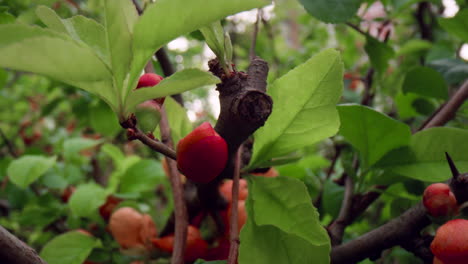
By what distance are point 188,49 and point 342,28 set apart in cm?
71

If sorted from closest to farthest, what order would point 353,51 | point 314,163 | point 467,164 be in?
point 467,164 < point 314,163 < point 353,51

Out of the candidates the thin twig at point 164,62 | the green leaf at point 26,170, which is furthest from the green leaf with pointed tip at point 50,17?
the green leaf at point 26,170

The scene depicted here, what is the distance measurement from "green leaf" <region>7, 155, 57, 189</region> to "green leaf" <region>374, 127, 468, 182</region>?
601 millimetres

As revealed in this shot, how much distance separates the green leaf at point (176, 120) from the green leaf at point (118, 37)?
18cm

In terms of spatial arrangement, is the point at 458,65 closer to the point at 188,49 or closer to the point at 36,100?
the point at 188,49

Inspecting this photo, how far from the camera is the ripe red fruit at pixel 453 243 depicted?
367mm

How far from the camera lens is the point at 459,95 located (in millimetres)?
625

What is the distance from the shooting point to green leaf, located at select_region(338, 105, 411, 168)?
1.61 ft

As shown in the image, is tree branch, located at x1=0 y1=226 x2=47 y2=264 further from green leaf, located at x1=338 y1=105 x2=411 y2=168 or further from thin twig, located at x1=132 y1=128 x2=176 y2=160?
green leaf, located at x1=338 y1=105 x2=411 y2=168

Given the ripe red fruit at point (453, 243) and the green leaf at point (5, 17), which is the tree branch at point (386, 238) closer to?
the ripe red fruit at point (453, 243)

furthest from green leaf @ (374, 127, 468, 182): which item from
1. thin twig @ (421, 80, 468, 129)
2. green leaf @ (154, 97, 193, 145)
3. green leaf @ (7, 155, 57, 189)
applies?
green leaf @ (7, 155, 57, 189)

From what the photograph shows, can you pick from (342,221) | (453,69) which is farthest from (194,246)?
(453,69)

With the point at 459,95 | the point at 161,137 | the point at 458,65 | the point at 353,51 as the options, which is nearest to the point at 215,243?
the point at 161,137

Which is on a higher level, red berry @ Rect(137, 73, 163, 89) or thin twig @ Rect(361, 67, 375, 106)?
red berry @ Rect(137, 73, 163, 89)
